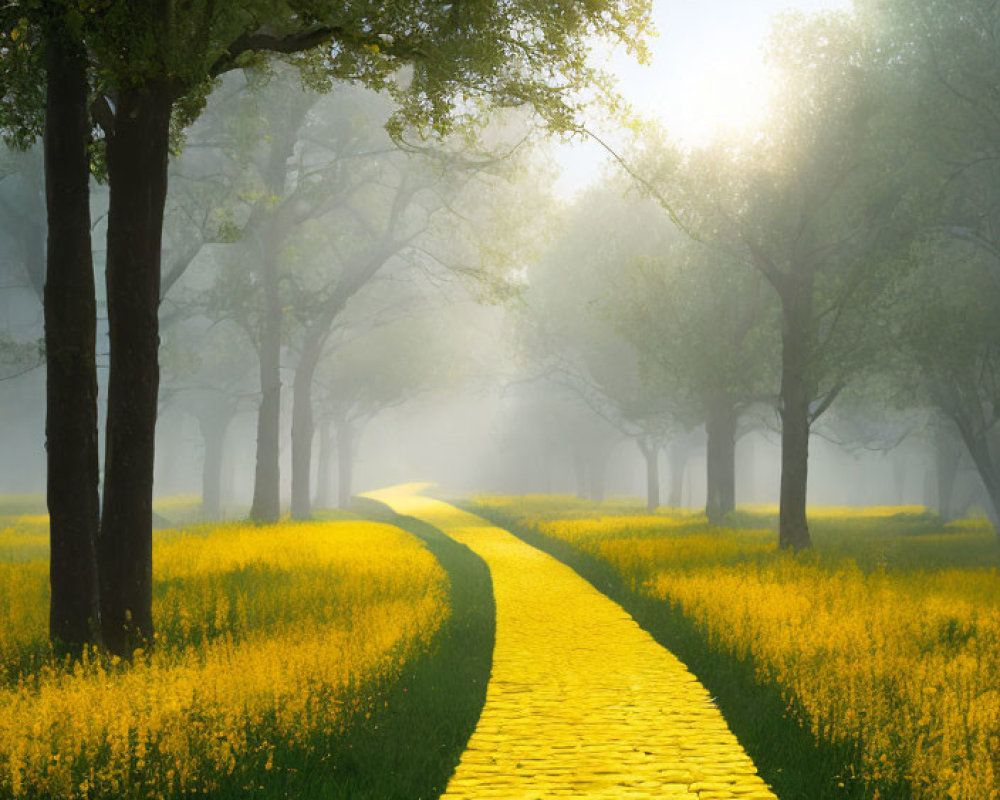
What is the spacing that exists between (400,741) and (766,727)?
3198mm

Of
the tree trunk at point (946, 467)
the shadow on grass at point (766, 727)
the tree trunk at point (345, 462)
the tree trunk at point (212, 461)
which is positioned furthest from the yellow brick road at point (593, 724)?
the tree trunk at point (345, 462)

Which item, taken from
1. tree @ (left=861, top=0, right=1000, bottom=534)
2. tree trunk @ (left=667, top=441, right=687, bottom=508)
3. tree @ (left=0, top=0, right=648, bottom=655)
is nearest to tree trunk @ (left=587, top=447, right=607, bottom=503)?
tree trunk @ (left=667, top=441, right=687, bottom=508)

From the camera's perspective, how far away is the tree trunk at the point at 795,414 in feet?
65.9

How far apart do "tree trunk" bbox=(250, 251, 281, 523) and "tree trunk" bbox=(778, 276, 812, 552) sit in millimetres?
15353

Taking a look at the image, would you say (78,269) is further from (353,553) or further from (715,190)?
(715,190)

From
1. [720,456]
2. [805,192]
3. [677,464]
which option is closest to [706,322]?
[720,456]

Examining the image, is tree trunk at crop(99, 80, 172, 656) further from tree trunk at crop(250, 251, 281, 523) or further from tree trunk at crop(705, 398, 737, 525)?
tree trunk at crop(705, 398, 737, 525)

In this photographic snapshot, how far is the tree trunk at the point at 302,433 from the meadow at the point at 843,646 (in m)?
13.6

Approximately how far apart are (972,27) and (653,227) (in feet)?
56.6

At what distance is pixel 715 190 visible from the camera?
2088 centimetres

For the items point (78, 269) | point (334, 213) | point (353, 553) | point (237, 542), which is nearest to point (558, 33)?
point (78, 269)

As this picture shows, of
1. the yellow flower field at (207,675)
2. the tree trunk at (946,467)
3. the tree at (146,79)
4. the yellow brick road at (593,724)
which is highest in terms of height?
the tree at (146,79)

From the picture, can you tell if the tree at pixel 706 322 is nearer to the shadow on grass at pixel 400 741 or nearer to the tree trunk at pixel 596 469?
the shadow on grass at pixel 400 741

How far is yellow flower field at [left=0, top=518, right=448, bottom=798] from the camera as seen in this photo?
5.84 metres
